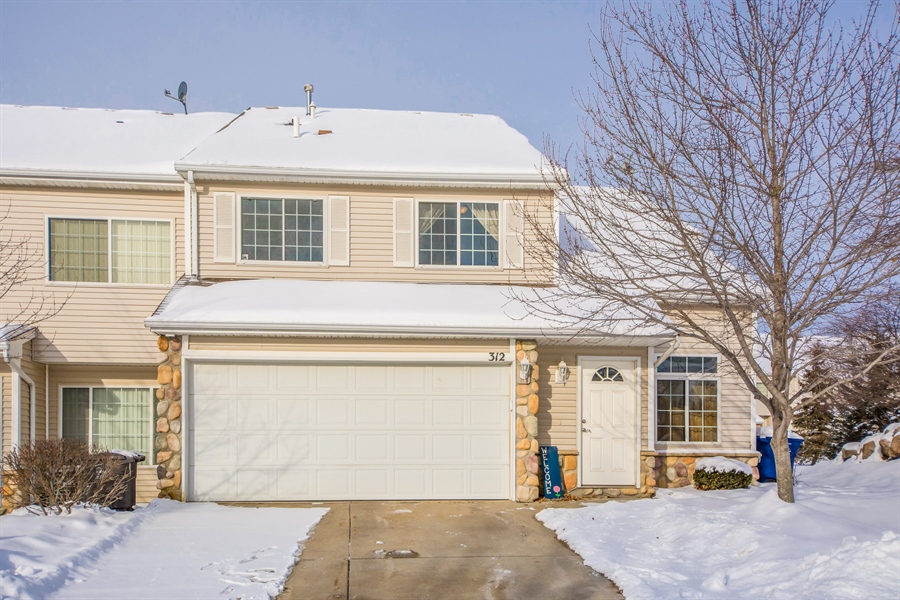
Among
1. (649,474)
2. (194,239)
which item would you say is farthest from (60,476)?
(649,474)

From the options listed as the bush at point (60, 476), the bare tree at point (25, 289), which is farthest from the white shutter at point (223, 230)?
the bush at point (60, 476)

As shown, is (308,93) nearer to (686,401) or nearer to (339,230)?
(339,230)

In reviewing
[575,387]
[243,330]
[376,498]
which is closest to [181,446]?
[243,330]

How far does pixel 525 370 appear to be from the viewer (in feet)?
41.8

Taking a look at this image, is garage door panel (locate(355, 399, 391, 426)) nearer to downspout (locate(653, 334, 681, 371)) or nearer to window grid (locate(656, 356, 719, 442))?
downspout (locate(653, 334, 681, 371))

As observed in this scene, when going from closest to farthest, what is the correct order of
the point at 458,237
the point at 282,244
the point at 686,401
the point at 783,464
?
the point at 783,464 → the point at 282,244 → the point at 458,237 → the point at 686,401

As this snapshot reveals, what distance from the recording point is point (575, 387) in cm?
1368

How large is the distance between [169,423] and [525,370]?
539 cm

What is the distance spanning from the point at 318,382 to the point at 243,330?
146cm

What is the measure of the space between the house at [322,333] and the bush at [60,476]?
161 centimetres

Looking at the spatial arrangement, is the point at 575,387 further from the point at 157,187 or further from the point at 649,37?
the point at 157,187

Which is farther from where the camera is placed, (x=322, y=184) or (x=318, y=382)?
(x=322, y=184)

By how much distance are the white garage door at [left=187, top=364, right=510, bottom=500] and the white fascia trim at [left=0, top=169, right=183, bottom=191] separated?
12.6 feet

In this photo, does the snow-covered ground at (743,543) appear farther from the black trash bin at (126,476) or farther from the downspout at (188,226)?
the downspout at (188,226)
